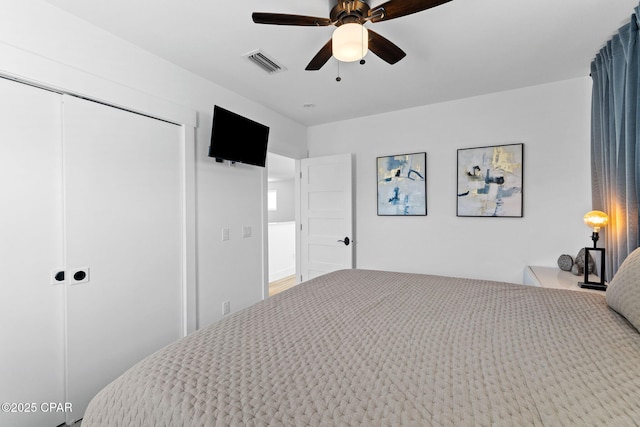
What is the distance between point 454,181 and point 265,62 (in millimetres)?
2268

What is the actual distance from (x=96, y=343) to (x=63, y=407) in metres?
0.37

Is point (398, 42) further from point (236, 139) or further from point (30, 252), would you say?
point (30, 252)

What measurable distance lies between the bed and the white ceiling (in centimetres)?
170

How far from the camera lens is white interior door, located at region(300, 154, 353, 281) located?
11.8ft

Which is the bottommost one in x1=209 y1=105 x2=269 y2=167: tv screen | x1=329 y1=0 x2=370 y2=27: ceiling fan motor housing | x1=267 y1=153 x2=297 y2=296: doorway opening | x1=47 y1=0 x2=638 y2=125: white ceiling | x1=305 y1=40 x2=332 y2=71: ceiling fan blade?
x1=267 y1=153 x2=297 y2=296: doorway opening

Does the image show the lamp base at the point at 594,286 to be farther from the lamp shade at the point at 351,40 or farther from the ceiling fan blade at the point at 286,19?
the ceiling fan blade at the point at 286,19

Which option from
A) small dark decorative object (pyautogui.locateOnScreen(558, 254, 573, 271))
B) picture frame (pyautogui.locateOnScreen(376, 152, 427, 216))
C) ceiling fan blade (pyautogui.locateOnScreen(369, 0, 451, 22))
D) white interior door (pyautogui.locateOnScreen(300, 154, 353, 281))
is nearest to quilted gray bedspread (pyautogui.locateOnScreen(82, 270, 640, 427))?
ceiling fan blade (pyautogui.locateOnScreen(369, 0, 451, 22))

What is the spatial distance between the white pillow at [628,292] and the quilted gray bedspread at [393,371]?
Answer: 4 cm

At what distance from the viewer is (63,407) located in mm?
1738

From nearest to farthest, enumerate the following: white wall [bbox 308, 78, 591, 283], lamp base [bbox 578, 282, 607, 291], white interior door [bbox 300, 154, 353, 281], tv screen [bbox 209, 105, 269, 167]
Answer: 1. lamp base [bbox 578, 282, 607, 291]
2. tv screen [bbox 209, 105, 269, 167]
3. white wall [bbox 308, 78, 591, 283]
4. white interior door [bbox 300, 154, 353, 281]

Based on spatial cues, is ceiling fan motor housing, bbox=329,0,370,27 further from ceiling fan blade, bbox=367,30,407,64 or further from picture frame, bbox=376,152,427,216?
picture frame, bbox=376,152,427,216

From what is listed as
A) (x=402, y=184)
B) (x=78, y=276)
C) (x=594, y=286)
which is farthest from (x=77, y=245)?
(x=594, y=286)

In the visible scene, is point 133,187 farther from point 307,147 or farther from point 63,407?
point 307,147

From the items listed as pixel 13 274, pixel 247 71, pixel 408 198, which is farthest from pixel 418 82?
pixel 13 274
